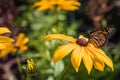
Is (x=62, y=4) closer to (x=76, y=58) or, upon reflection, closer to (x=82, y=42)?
(x=82, y=42)

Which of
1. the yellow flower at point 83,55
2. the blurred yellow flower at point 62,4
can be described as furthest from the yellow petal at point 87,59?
the blurred yellow flower at point 62,4

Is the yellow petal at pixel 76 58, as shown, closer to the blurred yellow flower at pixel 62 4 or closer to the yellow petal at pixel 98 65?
the yellow petal at pixel 98 65

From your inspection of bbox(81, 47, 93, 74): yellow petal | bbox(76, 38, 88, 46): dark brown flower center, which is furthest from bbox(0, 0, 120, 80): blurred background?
bbox(81, 47, 93, 74): yellow petal

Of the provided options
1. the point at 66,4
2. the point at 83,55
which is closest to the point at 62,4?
the point at 66,4

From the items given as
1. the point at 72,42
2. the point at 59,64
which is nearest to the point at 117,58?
the point at 59,64

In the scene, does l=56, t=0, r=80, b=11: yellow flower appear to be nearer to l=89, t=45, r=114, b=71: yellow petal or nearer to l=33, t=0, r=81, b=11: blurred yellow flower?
l=33, t=0, r=81, b=11: blurred yellow flower
